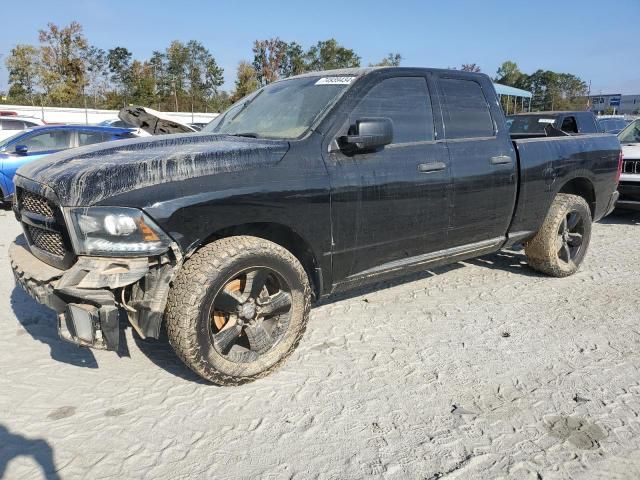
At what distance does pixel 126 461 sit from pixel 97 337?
642mm

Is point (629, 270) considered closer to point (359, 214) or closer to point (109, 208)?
point (359, 214)

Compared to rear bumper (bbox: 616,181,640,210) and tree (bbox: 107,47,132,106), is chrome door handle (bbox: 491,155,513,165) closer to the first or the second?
rear bumper (bbox: 616,181,640,210)

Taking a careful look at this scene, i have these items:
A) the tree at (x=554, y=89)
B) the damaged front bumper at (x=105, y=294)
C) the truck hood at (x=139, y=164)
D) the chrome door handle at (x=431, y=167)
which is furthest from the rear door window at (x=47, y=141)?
the tree at (x=554, y=89)

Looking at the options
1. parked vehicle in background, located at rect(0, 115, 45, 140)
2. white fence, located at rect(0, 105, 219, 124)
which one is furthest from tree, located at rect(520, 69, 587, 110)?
parked vehicle in background, located at rect(0, 115, 45, 140)

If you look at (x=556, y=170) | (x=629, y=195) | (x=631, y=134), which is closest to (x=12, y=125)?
(x=556, y=170)

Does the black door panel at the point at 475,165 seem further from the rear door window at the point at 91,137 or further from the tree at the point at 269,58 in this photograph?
the tree at the point at 269,58

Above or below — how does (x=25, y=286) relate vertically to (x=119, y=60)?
below

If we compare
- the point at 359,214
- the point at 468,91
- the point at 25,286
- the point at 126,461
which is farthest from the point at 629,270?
the point at 25,286

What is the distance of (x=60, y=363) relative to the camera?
3.38 meters

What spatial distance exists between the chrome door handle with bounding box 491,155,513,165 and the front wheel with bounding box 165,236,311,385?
81.5 inches

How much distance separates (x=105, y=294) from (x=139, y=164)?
2.35 feet

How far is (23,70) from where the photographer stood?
4228cm

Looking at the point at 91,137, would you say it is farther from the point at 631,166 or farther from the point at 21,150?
the point at 631,166

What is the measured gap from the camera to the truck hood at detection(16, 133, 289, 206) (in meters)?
2.62
